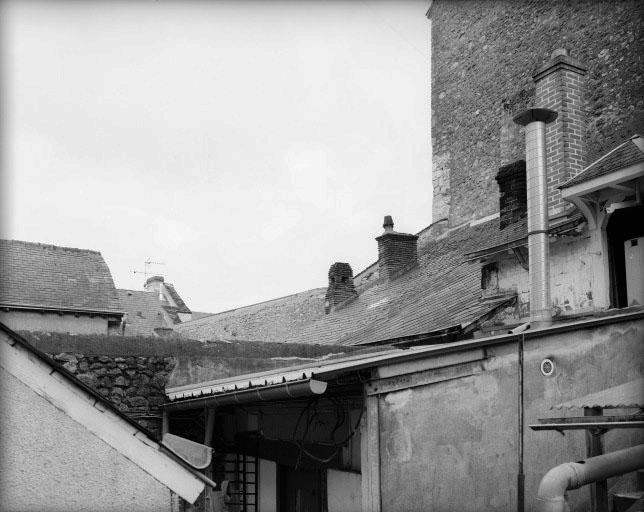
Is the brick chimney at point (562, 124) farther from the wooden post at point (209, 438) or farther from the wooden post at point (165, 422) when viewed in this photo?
the wooden post at point (165, 422)

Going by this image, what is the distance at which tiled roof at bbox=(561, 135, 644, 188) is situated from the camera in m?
8.20

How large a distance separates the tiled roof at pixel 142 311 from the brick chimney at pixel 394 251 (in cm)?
1688

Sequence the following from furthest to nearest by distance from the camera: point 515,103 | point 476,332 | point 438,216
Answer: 1. point 438,216
2. point 515,103
3. point 476,332

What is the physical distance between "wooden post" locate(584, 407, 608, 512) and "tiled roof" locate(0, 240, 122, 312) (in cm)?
1871

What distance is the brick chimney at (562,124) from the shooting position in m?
10.4

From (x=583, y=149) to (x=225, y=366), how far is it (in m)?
6.65

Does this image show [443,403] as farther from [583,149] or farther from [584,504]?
[583,149]

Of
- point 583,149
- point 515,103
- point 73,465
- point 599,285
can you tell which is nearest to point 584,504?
point 599,285

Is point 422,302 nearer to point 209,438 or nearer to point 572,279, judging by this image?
point 572,279

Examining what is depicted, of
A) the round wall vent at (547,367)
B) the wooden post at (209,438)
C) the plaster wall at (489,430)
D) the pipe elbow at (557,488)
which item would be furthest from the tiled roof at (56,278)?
the pipe elbow at (557,488)

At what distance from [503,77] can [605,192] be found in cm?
1088

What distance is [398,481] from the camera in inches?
242

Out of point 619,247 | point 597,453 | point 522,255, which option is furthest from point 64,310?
point 597,453

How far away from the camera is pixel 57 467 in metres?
3.97
